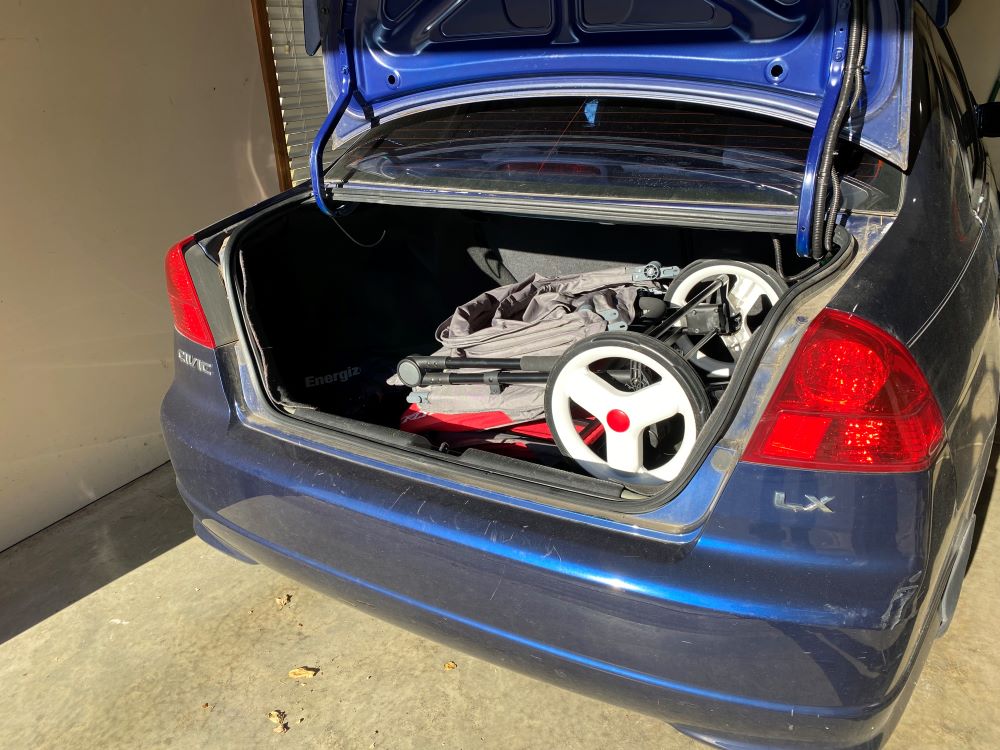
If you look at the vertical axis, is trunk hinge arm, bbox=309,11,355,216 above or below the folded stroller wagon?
above

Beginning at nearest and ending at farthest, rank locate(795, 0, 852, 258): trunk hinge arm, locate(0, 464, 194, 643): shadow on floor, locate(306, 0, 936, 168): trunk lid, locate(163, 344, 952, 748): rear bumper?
locate(163, 344, 952, 748): rear bumper → locate(795, 0, 852, 258): trunk hinge arm → locate(306, 0, 936, 168): trunk lid → locate(0, 464, 194, 643): shadow on floor

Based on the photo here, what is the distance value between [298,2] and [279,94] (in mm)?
634

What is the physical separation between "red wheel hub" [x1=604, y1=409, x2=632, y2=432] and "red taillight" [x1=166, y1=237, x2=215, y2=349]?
105 cm

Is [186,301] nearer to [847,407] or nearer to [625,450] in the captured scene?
[625,450]

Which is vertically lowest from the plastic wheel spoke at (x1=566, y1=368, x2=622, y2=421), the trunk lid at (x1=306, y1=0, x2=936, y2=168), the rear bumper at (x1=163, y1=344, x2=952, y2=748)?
the rear bumper at (x1=163, y1=344, x2=952, y2=748)

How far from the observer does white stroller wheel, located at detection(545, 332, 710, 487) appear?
1.83 meters

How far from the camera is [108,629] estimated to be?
261 cm

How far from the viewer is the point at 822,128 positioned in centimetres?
170

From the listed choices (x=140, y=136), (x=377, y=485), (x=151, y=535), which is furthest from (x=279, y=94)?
(x=377, y=485)

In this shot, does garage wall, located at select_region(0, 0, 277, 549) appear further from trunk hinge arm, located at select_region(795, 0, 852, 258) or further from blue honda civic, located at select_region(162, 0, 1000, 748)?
trunk hinge arm, located at select_region(795, 0, 852, 258)

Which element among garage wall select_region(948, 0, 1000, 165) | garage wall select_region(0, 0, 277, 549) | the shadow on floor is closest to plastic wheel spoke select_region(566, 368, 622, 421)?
the shadow on floor

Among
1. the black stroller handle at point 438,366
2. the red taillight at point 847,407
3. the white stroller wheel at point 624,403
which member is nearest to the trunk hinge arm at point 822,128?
the red taillight at point 847,407

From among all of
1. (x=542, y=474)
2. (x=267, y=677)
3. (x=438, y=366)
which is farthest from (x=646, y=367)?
(x=267, y=677)

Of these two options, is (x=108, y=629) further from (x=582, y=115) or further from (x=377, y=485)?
(x=582, y=115)
